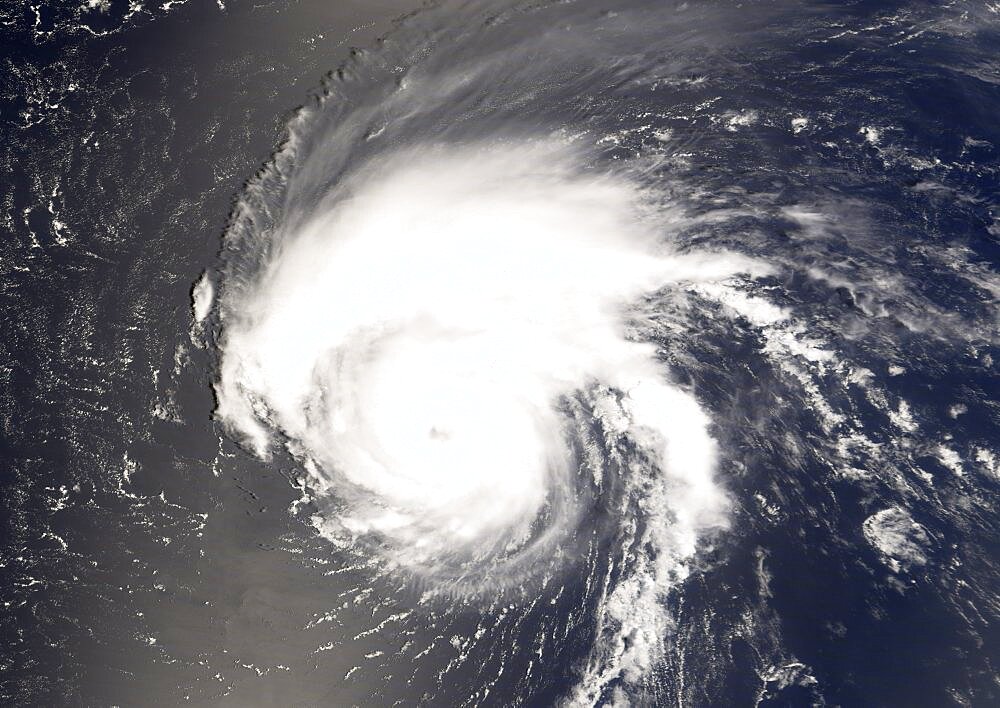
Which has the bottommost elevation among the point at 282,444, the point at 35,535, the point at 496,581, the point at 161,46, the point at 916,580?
Result: the point at 916,580

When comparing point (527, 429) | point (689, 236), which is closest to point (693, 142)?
point (689, 236)

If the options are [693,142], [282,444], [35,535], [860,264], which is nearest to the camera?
[35,535]

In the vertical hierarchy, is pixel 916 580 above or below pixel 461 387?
below

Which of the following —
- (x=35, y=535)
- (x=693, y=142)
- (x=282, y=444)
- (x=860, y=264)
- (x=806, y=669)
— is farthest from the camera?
(x=693, y=142)

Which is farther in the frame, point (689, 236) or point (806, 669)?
point (689, 236)

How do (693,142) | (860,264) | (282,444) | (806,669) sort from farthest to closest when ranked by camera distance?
(693,142) < (860,264) < (282,444) < (806,669)

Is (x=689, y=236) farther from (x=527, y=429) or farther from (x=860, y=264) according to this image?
(x=527, y=429)

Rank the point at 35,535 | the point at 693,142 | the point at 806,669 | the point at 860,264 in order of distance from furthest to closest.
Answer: the point at 693,142
the point at 860,264
the point at 35,535
the point at 806,669

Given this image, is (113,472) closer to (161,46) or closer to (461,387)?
(461,387)

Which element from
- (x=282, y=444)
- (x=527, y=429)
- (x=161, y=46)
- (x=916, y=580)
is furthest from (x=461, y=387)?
(x=161, y=46)
